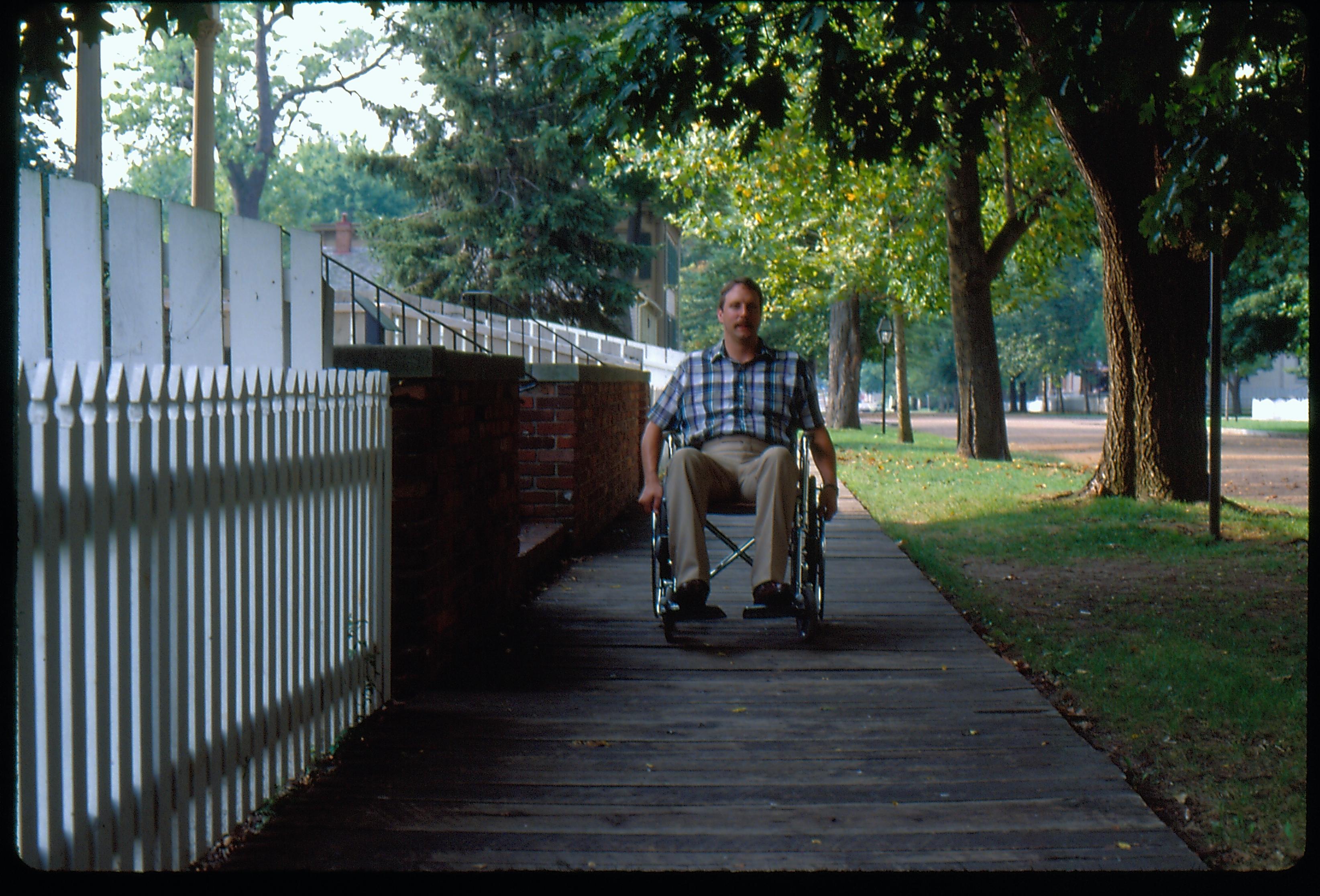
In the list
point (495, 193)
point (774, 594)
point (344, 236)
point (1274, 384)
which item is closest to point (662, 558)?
point (774, 594)

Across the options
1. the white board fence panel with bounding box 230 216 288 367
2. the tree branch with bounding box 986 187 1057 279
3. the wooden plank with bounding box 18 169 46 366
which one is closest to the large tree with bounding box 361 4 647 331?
the tree branch with bounding box 986 187 1057 279

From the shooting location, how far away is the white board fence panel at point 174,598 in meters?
2.11

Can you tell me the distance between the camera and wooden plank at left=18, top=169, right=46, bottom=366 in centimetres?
246

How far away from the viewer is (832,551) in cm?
816

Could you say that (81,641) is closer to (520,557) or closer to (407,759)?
(407,759)

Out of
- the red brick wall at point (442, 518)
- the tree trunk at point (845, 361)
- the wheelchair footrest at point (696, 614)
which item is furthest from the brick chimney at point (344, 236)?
the wheelchair footrest at point (696, 614)

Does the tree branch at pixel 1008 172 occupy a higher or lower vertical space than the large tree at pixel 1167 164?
higher

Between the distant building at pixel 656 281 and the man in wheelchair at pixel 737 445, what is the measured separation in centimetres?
2645

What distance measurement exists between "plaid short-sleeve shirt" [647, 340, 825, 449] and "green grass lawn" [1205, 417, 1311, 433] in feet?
86.8

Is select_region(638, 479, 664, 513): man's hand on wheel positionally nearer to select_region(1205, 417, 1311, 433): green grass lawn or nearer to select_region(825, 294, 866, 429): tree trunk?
select_region(825, 294, 866, 429): tree trunk

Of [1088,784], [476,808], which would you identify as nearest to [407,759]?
[476,808]

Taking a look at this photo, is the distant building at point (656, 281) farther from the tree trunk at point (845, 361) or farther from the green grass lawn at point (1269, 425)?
the green grass lawn at point (1269, 425)

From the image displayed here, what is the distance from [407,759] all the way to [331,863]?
0.77 m

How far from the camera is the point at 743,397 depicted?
221 inches
